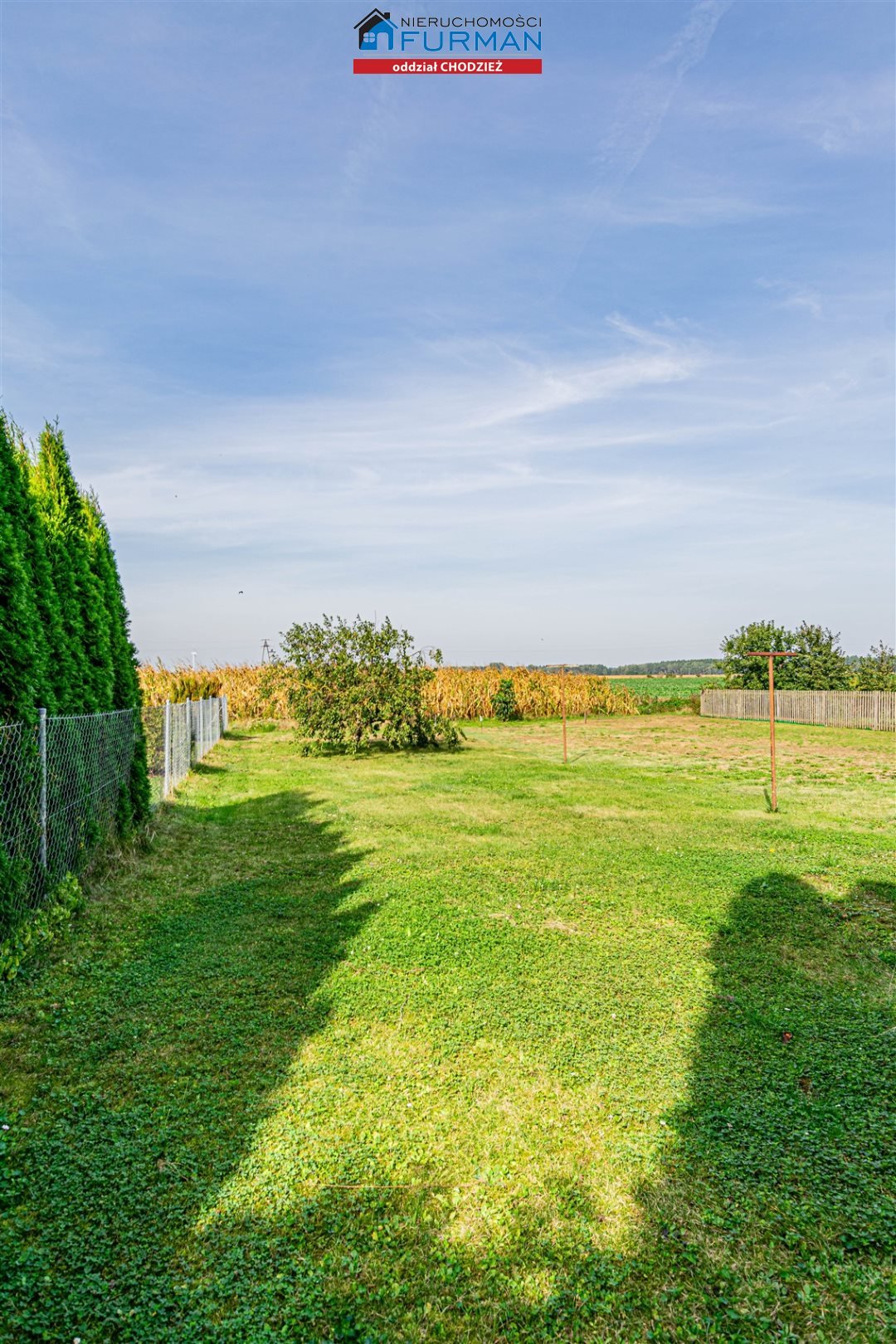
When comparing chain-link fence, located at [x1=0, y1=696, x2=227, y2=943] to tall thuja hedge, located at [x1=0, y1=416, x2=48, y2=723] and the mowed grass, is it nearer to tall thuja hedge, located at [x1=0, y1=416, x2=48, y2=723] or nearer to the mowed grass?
tall thuja hedge, located at [x1=0, y1=416, x2=48, y2=723]

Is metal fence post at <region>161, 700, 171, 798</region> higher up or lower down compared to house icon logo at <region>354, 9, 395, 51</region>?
lower down

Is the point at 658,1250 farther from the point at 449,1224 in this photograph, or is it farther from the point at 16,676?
the point at 16,676

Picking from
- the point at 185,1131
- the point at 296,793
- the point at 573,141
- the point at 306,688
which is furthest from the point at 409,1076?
the point at 306,688

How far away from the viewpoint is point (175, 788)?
12039 millimetres

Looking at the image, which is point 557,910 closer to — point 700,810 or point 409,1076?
point 409,1076

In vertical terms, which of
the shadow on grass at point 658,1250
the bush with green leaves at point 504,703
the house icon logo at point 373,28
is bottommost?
the shadow on grass at point 658,1250

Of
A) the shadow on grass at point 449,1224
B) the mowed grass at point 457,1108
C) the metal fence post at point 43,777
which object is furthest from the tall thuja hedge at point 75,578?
the shadow on grass at point 449,1224

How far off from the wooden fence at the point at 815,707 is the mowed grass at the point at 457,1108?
76.6ft

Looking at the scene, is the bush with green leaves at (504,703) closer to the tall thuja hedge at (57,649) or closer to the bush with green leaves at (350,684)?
the bush with green leaves at (350,684)

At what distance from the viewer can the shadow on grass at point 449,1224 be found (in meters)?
2.12

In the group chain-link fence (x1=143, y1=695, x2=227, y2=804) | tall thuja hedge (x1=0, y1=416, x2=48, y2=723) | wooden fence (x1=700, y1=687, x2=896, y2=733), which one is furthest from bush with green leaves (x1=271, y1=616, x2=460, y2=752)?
wooden fence (x1=700, y1=687, x2=896, y2=733)

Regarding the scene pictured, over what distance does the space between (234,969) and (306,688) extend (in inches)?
525

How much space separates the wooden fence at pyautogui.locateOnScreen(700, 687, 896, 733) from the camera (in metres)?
27.1

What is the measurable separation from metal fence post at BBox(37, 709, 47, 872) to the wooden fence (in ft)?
94.7
